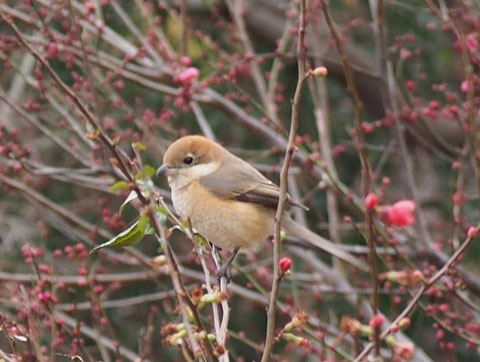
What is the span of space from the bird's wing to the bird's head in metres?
0.05

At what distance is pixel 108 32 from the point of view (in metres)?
5.82

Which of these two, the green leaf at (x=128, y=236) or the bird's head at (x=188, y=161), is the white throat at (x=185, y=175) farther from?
the green leaf at (x=128, y=236)

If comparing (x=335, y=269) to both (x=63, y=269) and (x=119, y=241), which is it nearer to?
(x=63, y=269)

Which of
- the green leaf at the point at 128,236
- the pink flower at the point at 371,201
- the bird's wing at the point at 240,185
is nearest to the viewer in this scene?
the pink flower at the point at 371,201

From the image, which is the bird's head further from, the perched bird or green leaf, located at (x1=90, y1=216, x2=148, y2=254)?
green leaf, located at (x1=90, y1=216, x2=148, y2=254)

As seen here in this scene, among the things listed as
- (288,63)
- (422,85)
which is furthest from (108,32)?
(422,85)

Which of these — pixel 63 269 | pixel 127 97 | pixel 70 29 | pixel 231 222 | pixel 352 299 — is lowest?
pixel 63 269

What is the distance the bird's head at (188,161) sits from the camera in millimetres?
4293

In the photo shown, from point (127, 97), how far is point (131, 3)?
761mm

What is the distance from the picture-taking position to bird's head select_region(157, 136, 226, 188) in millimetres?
4293

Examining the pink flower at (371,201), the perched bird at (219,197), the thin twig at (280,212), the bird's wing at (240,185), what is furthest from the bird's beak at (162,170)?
the pink flower at (371,201)

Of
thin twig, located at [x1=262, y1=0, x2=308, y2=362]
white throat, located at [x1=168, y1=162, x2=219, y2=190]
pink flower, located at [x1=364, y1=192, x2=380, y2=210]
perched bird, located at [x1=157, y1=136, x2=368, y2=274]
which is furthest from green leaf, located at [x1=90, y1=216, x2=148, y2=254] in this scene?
white throat, located at [x1=168, y1=162, x2=219, y2=190]

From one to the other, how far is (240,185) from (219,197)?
0.14 metres

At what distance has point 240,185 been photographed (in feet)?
14.5
